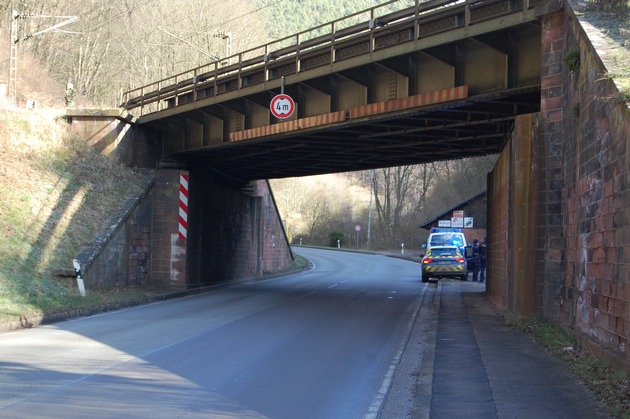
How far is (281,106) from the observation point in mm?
18906

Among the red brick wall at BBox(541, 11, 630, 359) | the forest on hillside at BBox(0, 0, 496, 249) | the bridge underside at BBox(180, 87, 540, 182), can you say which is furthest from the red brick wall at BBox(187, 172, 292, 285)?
the red brick wall at BBox(541, 11, 630, 359)

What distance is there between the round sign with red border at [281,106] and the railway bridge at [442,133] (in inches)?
3.1

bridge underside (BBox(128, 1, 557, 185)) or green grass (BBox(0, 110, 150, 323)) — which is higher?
bridge underside (BBox(128, 1, 557, 185))

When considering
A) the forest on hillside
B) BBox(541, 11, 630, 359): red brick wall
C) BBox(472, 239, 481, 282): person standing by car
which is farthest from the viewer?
the forest on hillside

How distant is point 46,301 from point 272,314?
5461mm

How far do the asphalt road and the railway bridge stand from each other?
298 cm

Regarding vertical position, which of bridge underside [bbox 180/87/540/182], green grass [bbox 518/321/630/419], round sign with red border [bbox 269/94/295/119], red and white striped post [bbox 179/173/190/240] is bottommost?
green grass [bbox 518/321/630/419]

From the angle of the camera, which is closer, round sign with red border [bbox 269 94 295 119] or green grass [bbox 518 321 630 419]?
green grass [bbox 518 321 630 419]

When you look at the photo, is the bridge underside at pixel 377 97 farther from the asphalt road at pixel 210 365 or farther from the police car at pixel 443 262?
the police car at pixel 443 262

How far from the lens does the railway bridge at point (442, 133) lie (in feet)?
30.2

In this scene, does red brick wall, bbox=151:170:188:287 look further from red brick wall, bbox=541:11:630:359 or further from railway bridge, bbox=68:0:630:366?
red brick wall, bbox=541:11:630:359

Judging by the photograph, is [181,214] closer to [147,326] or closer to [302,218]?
[147,326]

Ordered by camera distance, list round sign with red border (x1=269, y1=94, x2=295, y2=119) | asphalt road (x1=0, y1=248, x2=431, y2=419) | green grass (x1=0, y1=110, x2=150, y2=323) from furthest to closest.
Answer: round sign with red border (x1=269, y1=94, x2=295, y2=119)
green grass (x1=0, y1=110, x2=150, y2=323)
asphalt road (x1=0, y1=248, x2=431, y2=419)

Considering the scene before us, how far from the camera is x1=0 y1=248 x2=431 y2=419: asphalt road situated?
22.3ft
